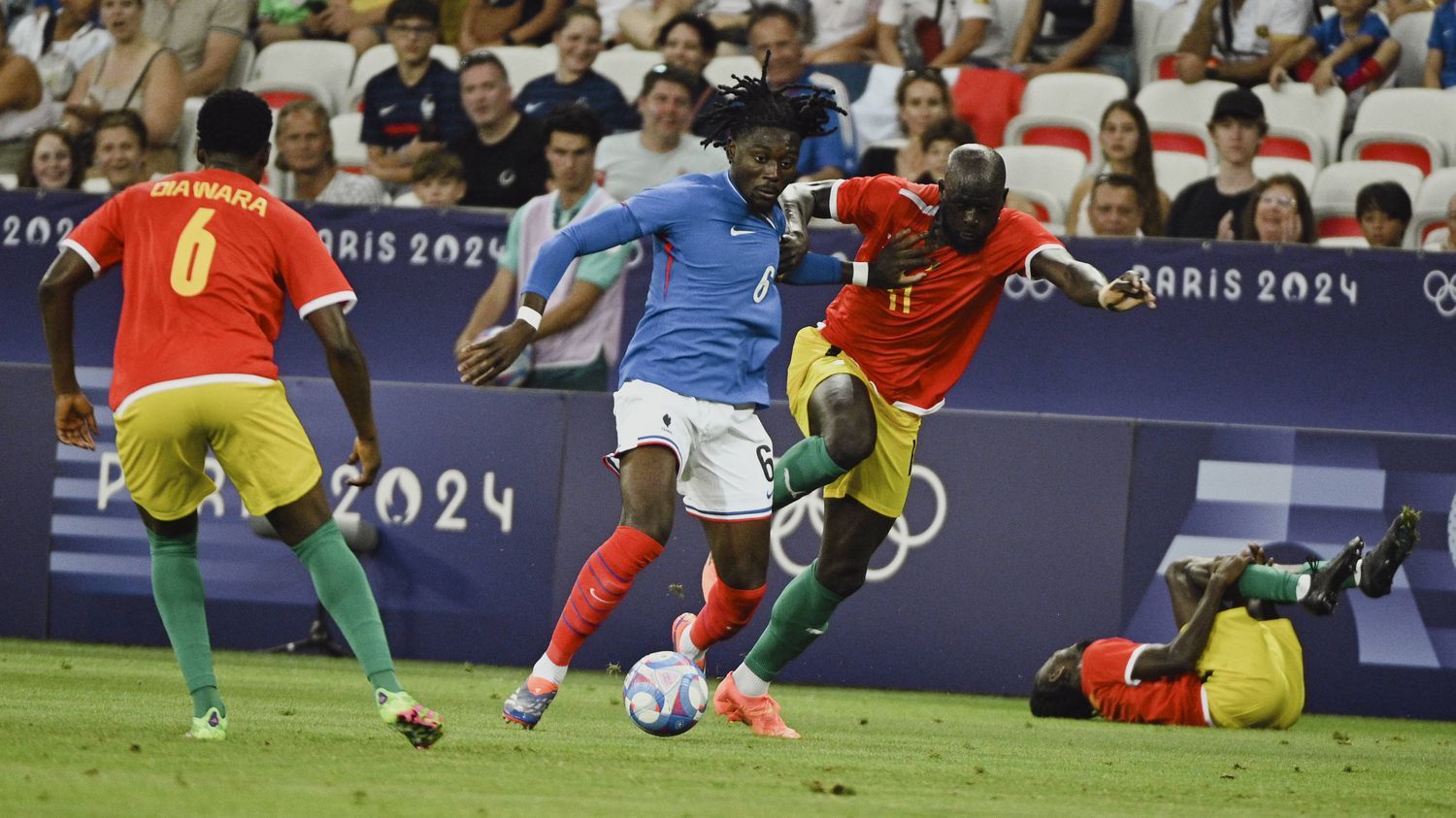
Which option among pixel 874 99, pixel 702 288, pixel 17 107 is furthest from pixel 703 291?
pixel 17 107

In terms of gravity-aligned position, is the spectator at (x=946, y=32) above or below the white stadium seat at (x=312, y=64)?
above

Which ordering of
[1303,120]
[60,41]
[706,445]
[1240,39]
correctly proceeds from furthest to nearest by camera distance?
1. [60,41]
2. [1240,39]
3. [1303,120]
4. [706,445]

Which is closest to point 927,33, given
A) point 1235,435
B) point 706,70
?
point 706,70

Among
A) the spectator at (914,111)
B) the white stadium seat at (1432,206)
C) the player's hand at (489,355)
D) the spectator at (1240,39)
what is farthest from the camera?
the spectator at (1240,39)

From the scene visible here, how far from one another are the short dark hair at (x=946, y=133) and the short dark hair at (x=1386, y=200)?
7.70 ft

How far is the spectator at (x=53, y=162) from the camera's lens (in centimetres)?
1316

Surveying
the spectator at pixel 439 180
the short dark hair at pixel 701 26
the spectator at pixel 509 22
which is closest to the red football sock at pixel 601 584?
the spectator at pixel 439 180

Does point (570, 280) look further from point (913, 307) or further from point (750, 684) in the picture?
point (750, 684)

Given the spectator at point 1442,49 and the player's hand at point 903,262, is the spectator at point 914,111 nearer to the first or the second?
the spectator at point 1442,49

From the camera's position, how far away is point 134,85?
14.1 m

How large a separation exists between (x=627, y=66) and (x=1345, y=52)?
501cm

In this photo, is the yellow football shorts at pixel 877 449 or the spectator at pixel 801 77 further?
the spectator at pixel 801 77

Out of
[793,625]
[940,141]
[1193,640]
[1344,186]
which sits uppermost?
[940,141]

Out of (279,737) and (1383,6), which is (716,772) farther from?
(1383,6)
